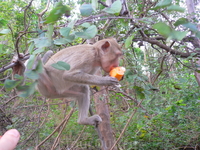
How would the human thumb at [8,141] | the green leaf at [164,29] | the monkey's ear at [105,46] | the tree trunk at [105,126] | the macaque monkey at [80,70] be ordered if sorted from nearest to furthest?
1. the human thumb at [8,141]
2. the green leaf at [164,29]
3. the macaque monkey at [80,70]
4. the monkey's ear at [105,46]
5. the tree trunk at [105,126]

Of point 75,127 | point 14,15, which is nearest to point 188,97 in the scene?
point 75,127

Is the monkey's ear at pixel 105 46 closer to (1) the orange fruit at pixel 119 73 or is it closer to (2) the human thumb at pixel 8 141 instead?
(1) the orange fruit at pixel 119 73

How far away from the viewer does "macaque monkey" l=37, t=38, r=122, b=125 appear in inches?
117

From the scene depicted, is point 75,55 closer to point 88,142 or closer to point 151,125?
point 151,125

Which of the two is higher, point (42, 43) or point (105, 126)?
point (42, 43)

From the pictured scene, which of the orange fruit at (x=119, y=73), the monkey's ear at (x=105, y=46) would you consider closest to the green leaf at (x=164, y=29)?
the orange fruit at (x=119, y=73)

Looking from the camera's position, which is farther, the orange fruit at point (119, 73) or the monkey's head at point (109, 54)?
the monkey's head at point (109, 54)

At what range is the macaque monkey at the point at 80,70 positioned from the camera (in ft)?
9.71

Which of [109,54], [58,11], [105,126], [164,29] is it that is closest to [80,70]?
[109,54]

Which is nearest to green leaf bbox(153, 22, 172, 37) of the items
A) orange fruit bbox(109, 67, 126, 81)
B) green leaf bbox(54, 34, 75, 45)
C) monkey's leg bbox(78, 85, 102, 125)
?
green leaf bbox(54, 34, 75, 45)

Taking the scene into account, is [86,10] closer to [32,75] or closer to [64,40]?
[64,40]

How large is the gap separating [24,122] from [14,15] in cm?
532

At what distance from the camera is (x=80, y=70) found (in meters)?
3.07

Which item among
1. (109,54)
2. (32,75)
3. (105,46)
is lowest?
(109,54)
